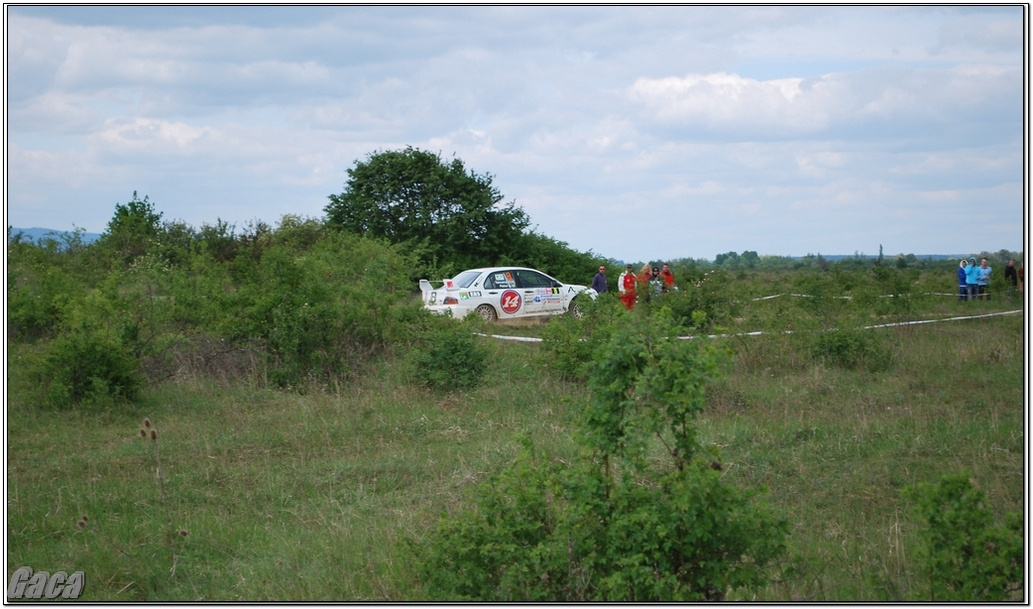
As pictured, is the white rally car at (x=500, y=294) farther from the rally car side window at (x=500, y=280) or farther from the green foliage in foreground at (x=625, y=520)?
the green foliage in foreground at (x=625, y=520)

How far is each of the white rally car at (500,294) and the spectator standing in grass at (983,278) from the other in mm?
11002

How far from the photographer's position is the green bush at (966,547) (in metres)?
3.63

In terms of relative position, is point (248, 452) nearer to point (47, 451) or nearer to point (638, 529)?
point (47, 451)

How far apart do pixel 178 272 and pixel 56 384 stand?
2834mm

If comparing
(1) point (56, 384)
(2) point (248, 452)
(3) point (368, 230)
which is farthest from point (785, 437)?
(3) point (368, 230)

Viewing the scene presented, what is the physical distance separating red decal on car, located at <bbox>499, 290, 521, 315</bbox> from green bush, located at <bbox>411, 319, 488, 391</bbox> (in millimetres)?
8136

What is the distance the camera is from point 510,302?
19.5 metres

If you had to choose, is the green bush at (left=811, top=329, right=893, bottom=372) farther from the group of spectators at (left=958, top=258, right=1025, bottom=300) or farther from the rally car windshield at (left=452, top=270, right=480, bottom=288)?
the group of spectators at (left=958, top=258, right=1025, bottom=300)

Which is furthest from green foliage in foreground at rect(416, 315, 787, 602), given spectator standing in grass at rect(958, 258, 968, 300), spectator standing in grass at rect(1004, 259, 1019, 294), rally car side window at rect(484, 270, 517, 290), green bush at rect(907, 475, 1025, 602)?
spectator standing in grass at rect(1004, 259, 1019, 294)

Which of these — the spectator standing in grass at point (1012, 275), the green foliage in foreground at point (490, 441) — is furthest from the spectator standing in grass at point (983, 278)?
the green foliage in foreground at point (490, 441)

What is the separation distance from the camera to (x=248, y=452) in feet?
26.3
